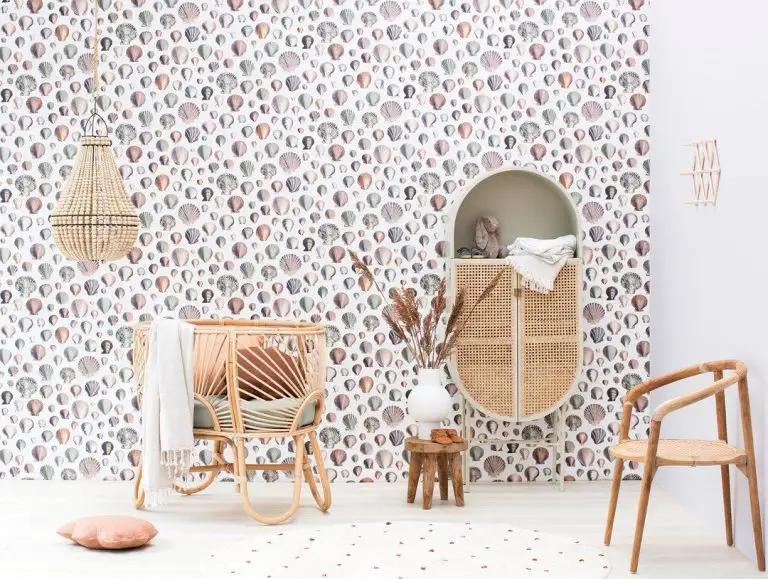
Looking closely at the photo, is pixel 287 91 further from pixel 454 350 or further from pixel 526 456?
pixel 526 456

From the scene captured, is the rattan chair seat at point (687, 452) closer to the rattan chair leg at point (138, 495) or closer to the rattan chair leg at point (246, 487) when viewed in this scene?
the rattan chair leg at point (246, 487)

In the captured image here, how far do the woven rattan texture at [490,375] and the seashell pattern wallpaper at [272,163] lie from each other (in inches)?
12.3

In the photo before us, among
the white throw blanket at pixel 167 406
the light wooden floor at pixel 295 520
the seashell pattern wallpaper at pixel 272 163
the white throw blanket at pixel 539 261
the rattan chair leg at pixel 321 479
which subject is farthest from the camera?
the seashell pattern wallpaper at pixel 272 163

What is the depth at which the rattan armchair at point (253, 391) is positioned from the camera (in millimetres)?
4164

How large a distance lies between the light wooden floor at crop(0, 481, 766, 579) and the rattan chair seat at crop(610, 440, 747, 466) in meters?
0.40

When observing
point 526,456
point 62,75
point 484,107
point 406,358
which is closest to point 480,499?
point 526,456

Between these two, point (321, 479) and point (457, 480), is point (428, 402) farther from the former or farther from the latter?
point (321, 479)

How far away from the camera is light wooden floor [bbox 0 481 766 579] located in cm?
354

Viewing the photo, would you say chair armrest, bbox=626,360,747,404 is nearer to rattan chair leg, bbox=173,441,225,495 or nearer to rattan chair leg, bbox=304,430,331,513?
rattan chair leg, bbox=304,430,331,513

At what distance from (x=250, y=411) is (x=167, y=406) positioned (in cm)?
34

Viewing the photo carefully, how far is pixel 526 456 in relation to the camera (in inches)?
199

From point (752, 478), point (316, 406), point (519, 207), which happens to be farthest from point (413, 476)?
point (752, 478)

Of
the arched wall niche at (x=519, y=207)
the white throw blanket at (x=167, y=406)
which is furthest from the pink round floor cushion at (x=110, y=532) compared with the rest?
the arched wall niche at (x=519, y=207)

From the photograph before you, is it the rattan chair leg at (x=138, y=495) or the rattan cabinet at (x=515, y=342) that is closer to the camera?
the rattan chair leg at (x=138, y=495)
